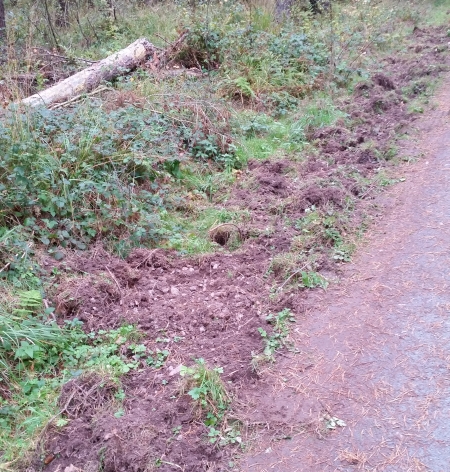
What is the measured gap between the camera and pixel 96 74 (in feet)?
26.2

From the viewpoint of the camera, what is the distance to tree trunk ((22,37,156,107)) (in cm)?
710

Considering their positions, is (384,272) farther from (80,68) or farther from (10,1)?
(10,1)

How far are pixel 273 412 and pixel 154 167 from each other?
3.65 meters

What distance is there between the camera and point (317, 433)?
119 inches

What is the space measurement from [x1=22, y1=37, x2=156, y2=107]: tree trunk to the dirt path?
4.66m

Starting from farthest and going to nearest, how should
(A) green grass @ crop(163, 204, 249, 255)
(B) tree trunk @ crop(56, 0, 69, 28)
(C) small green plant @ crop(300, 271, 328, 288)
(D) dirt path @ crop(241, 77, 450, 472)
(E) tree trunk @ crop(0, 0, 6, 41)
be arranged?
(B) tree trunk @ crop(56, 0, 69, 28)
(E) tree trunk @ crop(0, 0, 6, 41)
(A) green grass @ crop(163, 204, 249, 255)
(C) small green plant @ crop(300, 271, 328, 288)
(D) dirt path @ crop(241, 77, 450, 472)

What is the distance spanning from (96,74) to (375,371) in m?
6.53

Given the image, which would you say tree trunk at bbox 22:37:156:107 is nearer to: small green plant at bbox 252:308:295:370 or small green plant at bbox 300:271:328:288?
small green plant at bbox 300:271:328:288

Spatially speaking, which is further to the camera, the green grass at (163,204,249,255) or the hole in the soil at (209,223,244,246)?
the hole in the soil at (209,223,244,246)

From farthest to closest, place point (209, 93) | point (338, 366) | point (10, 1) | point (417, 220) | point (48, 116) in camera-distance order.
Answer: point (10, 1) → point (209, 93) → point (48, 116) → point (417, 220) → point (338, 366)

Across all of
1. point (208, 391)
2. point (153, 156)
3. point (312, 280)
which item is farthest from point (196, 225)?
point (208, 391)

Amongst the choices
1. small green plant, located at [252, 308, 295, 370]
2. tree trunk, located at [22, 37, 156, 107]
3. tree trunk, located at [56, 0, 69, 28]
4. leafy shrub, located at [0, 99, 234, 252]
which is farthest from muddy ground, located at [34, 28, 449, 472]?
tree trunk, located at [56, 0, 69, 28]

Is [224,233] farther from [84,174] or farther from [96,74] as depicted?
[96,74]

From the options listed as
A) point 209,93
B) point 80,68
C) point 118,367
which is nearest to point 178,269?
point 118,367
